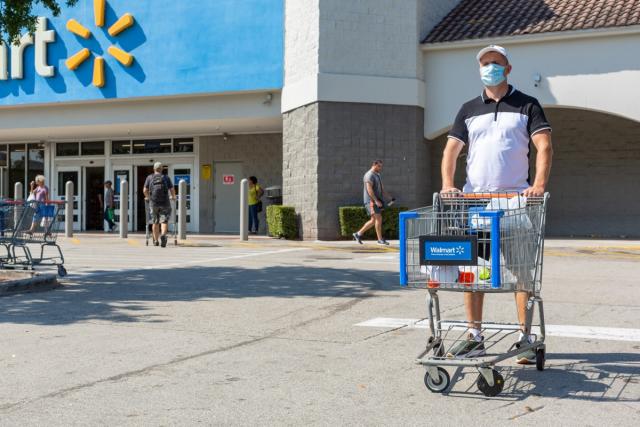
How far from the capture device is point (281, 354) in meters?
6.05

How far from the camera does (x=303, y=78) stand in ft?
68.8

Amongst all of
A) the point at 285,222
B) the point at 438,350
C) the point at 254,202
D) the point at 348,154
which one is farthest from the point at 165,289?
the point at 254,202

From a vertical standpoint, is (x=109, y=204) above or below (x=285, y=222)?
above

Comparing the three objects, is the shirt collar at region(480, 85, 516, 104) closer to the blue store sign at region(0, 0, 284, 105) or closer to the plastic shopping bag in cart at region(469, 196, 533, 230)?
the plastic shopping bag in cart at region(469, 196, 533, 230)

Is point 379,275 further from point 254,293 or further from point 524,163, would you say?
point 524,163

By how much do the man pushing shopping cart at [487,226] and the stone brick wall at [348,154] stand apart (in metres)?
14.8

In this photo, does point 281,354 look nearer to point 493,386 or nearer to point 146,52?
point 493,386

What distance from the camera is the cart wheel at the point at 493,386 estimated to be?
470 centimetres

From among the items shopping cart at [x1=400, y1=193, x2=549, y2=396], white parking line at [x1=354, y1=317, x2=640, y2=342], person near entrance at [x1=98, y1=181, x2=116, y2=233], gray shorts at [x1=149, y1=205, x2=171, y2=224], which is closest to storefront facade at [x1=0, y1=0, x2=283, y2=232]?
person near entrance at [x1=98, y1=181, x2=116, y2=233]

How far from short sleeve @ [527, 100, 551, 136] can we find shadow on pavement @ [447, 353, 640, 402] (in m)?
→ 1.63

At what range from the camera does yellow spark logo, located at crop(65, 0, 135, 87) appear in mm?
24078

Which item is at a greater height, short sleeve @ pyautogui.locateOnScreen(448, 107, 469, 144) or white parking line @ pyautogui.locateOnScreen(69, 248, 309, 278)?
short sleeve @ pyautogui.locateOnScreen(448, 107, 469, 144)

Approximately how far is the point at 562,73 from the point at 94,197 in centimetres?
1822

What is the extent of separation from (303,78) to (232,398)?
1687 cm
